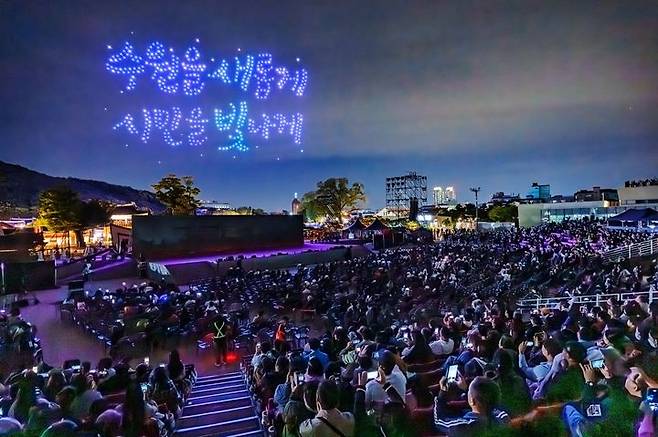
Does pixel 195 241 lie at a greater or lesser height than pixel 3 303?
greater

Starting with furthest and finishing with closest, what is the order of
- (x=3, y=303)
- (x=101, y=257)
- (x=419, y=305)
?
(x=101, y=257) < (x=3, y=303) < (x=419, y=305)

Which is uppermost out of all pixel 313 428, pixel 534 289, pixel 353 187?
pixel 353 187

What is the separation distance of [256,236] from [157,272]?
10431 mm

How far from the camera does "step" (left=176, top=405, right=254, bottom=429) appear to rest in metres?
5.64

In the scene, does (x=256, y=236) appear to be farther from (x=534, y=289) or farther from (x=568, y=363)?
(x=568, y=363)

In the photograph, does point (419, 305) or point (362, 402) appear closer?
point (362, 402)

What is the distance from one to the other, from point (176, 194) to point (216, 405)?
139ft

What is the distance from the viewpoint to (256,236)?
3183 centimetres

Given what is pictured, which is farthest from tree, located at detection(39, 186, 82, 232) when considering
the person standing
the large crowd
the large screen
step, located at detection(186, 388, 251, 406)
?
step, located at detection(186, 388, 251, 406)

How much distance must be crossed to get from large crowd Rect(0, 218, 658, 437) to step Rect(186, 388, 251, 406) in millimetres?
691

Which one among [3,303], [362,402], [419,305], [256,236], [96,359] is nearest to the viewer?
[362,402]

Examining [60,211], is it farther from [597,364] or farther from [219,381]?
[597,364]

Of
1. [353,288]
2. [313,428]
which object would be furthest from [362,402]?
[353,288]

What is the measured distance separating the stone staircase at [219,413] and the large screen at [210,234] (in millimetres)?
20569
